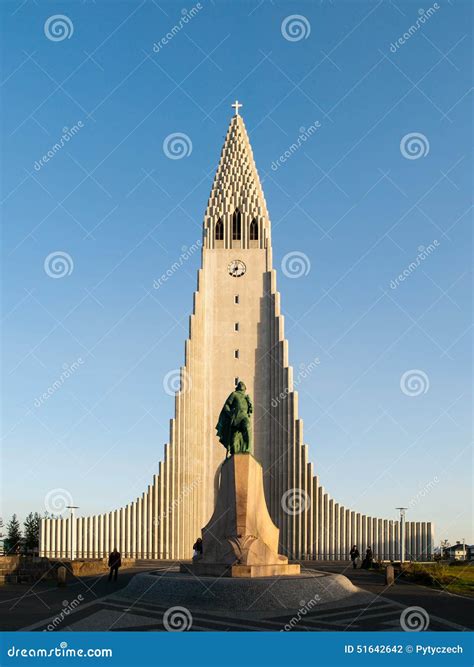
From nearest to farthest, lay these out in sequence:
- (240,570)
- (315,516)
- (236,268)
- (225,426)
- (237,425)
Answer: (240,570)
(237,425)
(225,426)
(315,516)
(236,268)

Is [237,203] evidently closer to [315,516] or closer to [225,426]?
[315,516]

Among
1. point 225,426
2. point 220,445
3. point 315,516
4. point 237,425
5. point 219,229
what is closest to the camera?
point 237,425

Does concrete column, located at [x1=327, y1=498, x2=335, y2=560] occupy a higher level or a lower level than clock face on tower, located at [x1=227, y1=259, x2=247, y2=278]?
lower

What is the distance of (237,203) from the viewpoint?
50938 mm

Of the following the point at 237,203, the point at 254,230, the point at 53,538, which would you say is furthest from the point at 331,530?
the point at 237,203

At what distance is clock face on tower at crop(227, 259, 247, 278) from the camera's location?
163 feet

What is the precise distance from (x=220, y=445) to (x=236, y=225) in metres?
13.4

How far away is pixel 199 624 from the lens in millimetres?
15219

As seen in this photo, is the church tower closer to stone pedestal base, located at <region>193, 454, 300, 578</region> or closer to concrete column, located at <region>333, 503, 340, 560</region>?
concrete column, located at <region>333, 503, 340, 560</region>

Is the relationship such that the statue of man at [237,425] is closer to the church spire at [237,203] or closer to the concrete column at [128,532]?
the concrete column at [128,532]

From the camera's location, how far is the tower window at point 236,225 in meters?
50.5

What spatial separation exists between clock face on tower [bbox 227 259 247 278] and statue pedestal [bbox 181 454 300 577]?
92.3 feet

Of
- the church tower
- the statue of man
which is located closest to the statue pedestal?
the statue of man

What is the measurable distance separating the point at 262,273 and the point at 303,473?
12041mm
